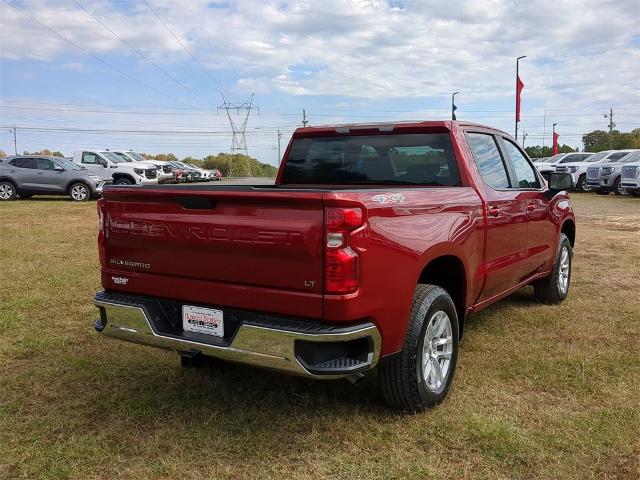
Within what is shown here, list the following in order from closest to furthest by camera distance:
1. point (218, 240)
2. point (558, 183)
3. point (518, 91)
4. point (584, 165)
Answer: point (218, 240) < point (558, 183) < point (584, 165) < point (518, 91)

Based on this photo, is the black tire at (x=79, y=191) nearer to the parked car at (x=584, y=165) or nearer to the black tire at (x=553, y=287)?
the black tire at (x=553, y=287)

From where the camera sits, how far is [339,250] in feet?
9.51

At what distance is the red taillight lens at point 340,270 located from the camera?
2.89 metres

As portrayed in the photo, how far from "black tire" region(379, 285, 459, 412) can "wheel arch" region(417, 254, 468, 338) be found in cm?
24

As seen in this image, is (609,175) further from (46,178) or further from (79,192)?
(46,178)

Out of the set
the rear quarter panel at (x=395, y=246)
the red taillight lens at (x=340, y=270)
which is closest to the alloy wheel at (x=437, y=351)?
the rear quarter panel at (x=395, y=246)

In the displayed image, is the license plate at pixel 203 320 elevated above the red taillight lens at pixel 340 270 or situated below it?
below

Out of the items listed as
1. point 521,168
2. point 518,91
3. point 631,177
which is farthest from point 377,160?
point 518,91

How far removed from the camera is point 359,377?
10.4 ft

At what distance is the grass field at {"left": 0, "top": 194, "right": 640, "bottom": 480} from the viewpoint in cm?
309

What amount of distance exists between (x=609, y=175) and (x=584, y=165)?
2.83 meters

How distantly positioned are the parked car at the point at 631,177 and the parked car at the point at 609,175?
0.53m

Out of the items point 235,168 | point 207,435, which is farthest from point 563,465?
point 235,168

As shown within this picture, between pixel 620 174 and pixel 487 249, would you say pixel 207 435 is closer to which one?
pixel 487 249
